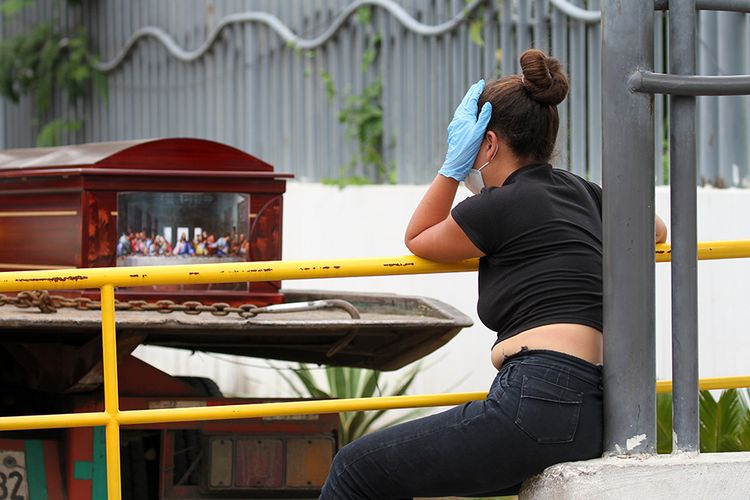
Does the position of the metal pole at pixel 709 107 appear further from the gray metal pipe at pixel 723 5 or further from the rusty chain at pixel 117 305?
the gray metal pipe at pixel 723 5

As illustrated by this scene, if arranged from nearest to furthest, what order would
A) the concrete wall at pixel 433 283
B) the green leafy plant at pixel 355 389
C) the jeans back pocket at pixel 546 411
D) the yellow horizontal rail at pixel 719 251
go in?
1. the jeans back pocket at pixel 546 411
2. the yellow horizontal rail at pixel 719 251
3. the concrete wall at pixel 433 283
4. the green leafy plant at pixel 355 389

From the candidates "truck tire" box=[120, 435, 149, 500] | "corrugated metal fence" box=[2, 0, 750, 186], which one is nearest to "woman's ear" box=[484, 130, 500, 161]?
"truck tire" box=[120, 435, 149, 500]

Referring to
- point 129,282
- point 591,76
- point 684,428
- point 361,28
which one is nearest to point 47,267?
point 129,282

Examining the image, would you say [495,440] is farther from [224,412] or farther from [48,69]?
[48,69]

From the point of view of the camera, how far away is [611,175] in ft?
8.48

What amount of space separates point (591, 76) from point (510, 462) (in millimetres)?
3576

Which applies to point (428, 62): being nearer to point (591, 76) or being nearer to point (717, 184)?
point (591, 76)

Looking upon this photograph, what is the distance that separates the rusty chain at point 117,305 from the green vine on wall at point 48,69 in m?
5.67

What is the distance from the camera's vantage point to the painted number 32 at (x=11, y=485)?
3.58 m

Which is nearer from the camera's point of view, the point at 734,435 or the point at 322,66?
the point at 734,435

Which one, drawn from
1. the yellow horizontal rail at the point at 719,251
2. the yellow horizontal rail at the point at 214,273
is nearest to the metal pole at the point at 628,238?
the yellow horizontal rail at the point at 214,273

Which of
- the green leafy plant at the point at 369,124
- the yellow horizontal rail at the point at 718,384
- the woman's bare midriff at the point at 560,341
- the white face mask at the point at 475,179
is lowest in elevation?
the yellow horizontal rail at the point at 718,384

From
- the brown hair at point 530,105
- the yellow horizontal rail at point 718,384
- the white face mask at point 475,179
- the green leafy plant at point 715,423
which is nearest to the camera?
the brown hair at point 530,105

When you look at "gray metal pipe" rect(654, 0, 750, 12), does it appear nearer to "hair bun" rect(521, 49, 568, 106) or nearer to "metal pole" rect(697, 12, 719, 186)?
"hair bun" rect(521, 49, 568, 106)
